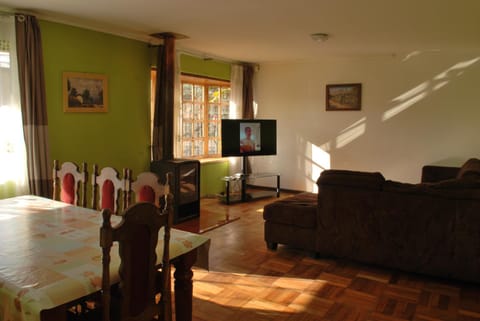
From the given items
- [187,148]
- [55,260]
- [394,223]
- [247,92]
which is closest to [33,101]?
[55,260]

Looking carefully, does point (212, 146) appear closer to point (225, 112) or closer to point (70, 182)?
point (225, 112)

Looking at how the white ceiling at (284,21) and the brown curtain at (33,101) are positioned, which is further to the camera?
the brown curtain at (33,101)

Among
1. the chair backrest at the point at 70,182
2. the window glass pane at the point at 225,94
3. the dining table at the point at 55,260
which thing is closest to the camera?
the dining table at the point at 55,260

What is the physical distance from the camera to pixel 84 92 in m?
4.38

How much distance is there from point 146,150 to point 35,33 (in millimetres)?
1935

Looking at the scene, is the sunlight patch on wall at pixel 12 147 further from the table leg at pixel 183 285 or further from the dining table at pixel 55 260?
the table leg at pixel 183 285

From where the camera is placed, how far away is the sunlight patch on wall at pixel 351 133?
6.25 m

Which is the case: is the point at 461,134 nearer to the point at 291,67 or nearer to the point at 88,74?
the point at 291,67

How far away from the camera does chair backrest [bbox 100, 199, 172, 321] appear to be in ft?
4.98

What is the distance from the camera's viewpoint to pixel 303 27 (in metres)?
4.22

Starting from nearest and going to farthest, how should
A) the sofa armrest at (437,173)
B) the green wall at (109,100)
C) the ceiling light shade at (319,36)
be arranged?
the green wall at (109,100) → the ceiling light shade at (319,36) → the sofa armrest at (437,173)

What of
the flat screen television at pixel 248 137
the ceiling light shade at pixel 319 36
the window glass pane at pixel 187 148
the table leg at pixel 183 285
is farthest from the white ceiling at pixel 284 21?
the table leg at pixel 183 285

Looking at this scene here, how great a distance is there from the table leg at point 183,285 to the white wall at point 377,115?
187 inches

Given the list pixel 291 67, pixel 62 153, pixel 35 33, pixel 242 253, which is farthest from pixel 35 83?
pixel 291 67
